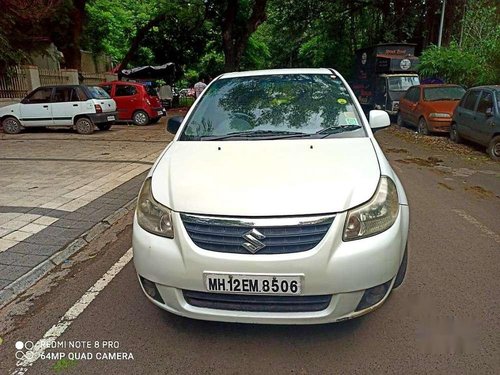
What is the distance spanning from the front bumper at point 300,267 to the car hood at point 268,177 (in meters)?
0.17

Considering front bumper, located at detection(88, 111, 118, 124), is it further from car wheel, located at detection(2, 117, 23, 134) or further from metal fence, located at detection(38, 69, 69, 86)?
metal fence, located at detection(38, 69, 69, 86)

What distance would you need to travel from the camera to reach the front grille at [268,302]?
2.26 metres

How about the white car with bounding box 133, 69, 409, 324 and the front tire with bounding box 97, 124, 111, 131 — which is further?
the front tire with bounding box 97, 124, 111, 131

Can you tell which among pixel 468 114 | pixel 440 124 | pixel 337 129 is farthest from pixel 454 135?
pixel 337 129

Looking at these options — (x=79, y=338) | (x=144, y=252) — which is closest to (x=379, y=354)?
(x=144, y=252)

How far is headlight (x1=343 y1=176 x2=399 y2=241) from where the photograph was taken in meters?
2.26

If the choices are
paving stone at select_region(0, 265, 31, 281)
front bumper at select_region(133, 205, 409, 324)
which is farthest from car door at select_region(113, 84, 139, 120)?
front bumper at select_region(133, 205, 409, 324)

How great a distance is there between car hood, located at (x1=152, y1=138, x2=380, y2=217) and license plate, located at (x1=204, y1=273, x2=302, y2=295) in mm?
351

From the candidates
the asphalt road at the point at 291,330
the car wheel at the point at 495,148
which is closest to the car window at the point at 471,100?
the car wheel at the point at 495,148

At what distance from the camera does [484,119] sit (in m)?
8.87

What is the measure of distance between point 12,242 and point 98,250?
90cm

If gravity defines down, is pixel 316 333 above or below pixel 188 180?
below

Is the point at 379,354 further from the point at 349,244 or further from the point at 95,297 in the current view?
the point at 95,297

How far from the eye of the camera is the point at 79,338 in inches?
106
